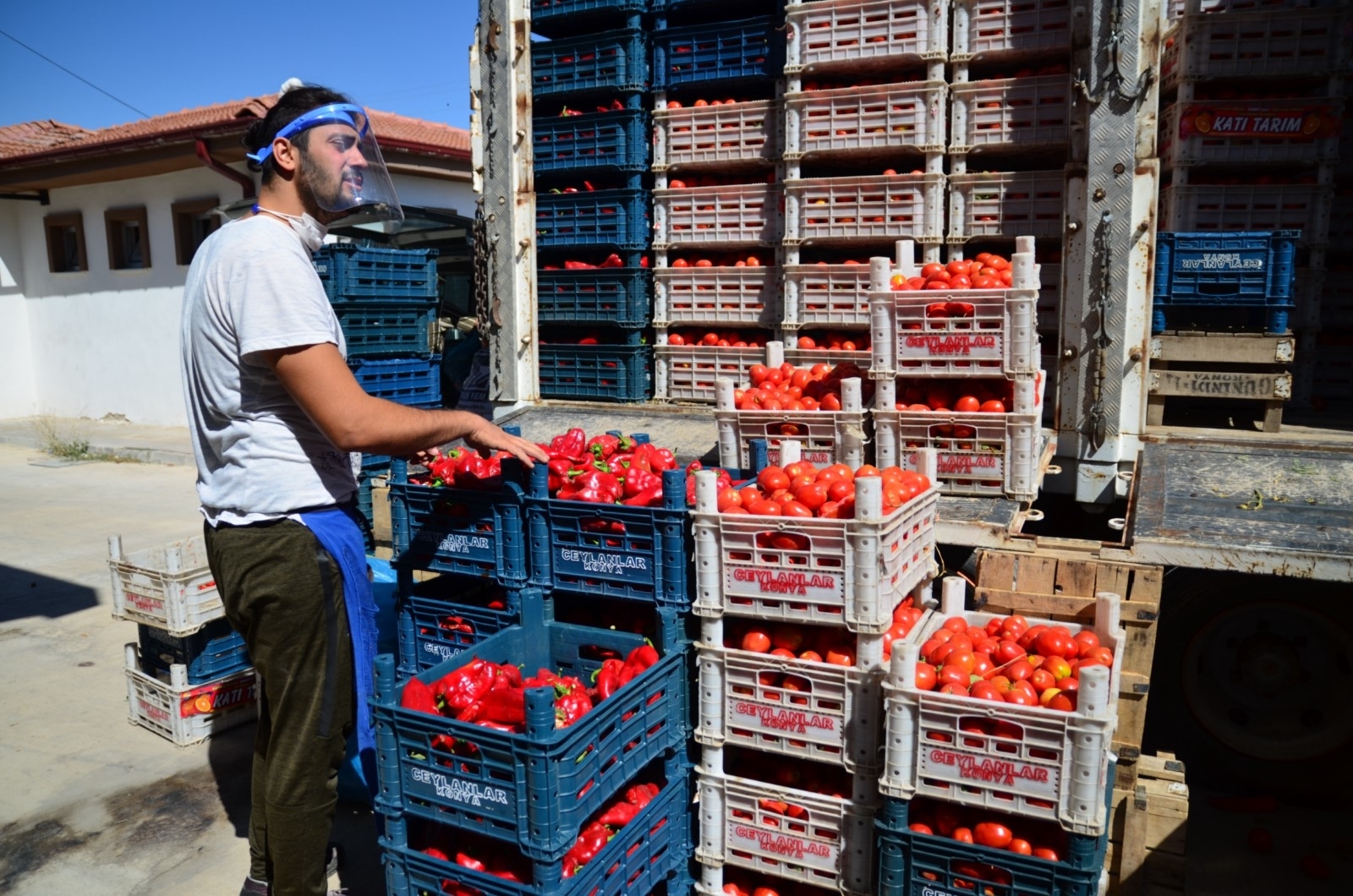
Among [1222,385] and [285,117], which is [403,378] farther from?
[1222,385]

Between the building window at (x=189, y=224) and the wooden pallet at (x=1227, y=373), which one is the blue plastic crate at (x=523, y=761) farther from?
the building window at (x=189, y=224)

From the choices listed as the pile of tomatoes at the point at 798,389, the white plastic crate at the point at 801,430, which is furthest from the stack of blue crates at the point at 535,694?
the pile of tomatoes at the point at 798,389

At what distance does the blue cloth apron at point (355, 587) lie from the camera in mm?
3076

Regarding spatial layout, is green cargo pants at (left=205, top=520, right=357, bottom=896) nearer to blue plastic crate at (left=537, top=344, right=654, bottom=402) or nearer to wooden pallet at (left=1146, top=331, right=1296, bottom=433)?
wooden pallet at (left=1146, top=331, right=1296, bottom=433)

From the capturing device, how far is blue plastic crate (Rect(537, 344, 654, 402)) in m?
8.48

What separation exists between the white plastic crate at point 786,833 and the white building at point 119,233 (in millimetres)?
12857

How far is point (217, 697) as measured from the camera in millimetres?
5559

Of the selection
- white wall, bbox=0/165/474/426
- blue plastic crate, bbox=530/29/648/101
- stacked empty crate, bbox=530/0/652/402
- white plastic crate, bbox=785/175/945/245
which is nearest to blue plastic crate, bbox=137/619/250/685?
stacked empty crate, bbox=530/0/652/402

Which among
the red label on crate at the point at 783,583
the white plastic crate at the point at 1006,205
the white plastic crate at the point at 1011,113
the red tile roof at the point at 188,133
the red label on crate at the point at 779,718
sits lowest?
the red label on crate at the point at 779,718

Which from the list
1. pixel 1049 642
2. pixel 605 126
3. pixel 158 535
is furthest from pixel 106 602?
pixel 1049 642

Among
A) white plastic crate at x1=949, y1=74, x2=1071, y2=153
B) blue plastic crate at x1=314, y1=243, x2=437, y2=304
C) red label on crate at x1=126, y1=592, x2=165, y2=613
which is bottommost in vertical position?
red label on crate at x1=126, y1=592, x2=165, y2=613

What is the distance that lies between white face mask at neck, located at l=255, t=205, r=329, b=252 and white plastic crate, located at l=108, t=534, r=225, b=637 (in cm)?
267

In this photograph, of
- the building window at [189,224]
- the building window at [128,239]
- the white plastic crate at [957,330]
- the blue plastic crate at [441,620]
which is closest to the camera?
the blue plastic crate at [441,620]

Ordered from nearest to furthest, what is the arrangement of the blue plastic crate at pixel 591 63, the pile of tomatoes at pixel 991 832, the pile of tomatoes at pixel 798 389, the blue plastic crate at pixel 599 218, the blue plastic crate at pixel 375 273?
the pile of tomatoes at pixel 991 832, the pile of tomatoes at pixel 798 389, the blue plastic crate at pixel 591 63, the blue plastic crate at pixel 599 218, the blue plastic crate at pixel 375 273
